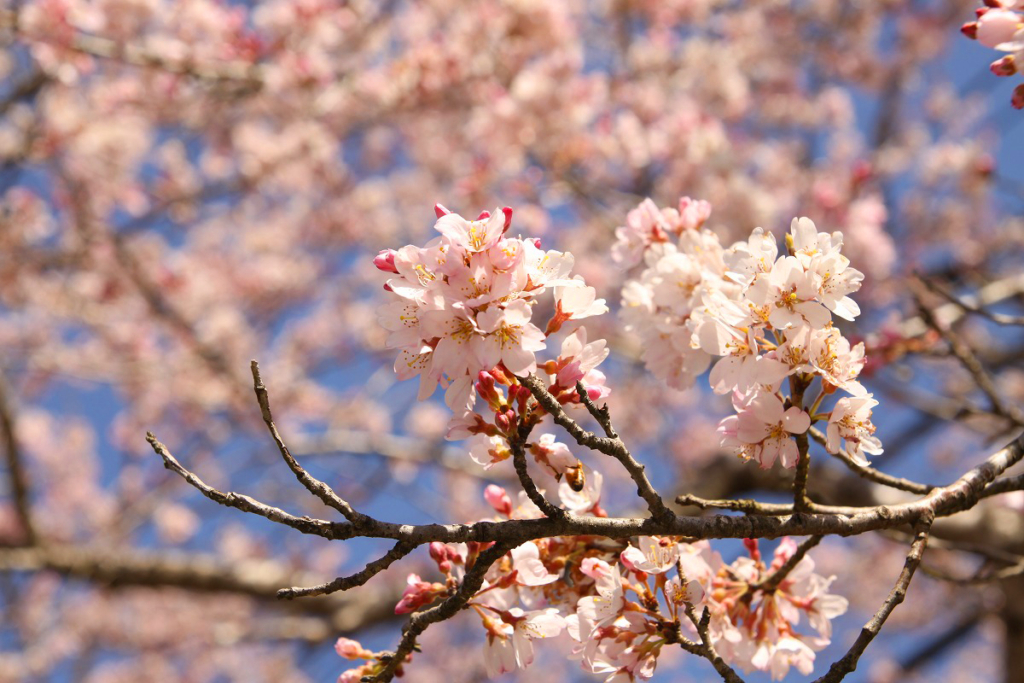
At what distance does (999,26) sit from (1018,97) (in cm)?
14

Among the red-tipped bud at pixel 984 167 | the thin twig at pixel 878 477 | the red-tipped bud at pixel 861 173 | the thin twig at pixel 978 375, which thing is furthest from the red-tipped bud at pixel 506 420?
the red-tipped bud at pixel 861 173

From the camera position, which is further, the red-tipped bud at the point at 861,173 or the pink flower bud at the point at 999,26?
the red-tipped bud at the point at 861,173

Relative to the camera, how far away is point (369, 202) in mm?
8430

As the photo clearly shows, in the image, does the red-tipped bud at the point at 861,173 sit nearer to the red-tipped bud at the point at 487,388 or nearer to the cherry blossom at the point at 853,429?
the cherry blossom at the point at 853,429

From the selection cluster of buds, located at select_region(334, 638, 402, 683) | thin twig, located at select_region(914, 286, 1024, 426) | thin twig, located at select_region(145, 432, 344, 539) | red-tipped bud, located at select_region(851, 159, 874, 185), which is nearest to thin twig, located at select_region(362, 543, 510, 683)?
cluster of buds, located at select_region(334, 638, 402, 683)

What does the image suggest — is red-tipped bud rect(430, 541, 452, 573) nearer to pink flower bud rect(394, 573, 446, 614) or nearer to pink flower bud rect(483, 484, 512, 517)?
A: pink flower bud rect(394, 573, 446, 614)

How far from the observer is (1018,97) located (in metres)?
1.43

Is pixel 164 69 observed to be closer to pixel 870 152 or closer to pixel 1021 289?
pixel 1021 289

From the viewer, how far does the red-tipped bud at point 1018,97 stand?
4.68 ft

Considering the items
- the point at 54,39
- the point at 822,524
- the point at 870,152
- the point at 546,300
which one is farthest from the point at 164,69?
the point at 870,152

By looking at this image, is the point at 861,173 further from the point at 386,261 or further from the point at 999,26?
the point at 386,261

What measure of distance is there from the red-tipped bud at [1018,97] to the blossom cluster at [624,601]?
0.95m

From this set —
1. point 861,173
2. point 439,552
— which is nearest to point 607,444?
point 439,552

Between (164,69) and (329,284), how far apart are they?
16.8 feet
